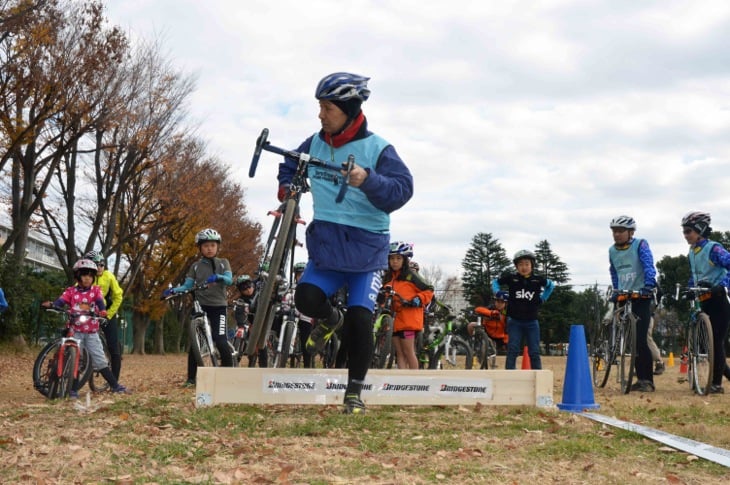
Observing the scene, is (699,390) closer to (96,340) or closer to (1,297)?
(96,340)

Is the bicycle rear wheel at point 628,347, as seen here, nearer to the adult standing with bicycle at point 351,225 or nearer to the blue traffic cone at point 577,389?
the blue traffic cone at point 577,389

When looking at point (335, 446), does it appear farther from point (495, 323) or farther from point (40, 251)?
point (40, 251)

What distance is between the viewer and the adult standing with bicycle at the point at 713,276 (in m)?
9.96

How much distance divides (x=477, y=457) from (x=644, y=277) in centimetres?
630

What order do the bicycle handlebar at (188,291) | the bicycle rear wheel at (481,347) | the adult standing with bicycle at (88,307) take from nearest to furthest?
the adult standing with bicycle at (88,307) → the bicycle handlebar at (188,291) → the bicycle rear wheel at (481,347)

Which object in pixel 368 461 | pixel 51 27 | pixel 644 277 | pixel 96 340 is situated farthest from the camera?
pixel 51 27

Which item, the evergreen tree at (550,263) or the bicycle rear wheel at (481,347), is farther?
the evergreen tree at (550,263)

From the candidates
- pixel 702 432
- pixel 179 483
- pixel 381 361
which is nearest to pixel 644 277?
pixel 381 361

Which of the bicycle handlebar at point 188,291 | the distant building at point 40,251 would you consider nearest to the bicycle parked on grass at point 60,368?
the bicycle handlebar at point 188,291

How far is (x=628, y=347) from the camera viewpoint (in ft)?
33.7

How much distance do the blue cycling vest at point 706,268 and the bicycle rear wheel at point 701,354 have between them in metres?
0.46

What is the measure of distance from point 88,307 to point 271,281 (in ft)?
13.7

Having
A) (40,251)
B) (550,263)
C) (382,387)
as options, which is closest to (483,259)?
(550,263)

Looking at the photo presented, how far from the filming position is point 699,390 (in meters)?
10.0
